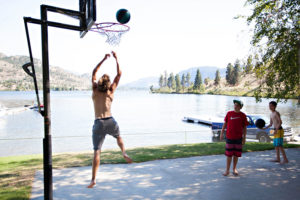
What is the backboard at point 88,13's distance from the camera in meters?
4.53

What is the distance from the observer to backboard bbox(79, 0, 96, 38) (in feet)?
14.9

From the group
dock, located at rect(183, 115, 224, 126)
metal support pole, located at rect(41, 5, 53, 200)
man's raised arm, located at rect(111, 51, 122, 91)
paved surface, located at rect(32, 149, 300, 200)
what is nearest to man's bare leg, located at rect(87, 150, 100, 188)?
paved surface, located at rect(32, 149, 300, 200)

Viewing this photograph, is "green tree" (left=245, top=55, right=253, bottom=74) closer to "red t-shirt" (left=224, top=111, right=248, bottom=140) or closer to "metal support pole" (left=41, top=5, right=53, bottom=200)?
"red t-shirt" (left=224, top=111, right=248, bottom=140)

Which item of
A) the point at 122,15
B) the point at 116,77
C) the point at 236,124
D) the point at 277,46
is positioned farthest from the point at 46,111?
the point at 277,46

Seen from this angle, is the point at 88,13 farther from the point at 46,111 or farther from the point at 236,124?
the point at 236,124

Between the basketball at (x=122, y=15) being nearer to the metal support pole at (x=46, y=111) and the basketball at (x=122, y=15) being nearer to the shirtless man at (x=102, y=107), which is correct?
the shirtless man at (x=102, y=107)

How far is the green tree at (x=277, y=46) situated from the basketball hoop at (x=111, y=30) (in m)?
5.92

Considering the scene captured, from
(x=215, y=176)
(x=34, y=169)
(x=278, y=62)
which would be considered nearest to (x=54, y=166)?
(x=34, y=169)

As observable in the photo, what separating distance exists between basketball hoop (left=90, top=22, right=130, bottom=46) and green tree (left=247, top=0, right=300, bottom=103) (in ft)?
19.4

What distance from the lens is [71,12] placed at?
462 centimetres

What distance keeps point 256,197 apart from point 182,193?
1.32 m

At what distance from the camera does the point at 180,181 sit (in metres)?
5.72

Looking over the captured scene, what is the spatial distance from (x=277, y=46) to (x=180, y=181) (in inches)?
257

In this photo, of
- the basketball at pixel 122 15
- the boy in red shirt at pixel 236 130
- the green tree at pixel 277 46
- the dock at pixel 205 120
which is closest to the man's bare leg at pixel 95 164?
the basketball at pixel 122 15
